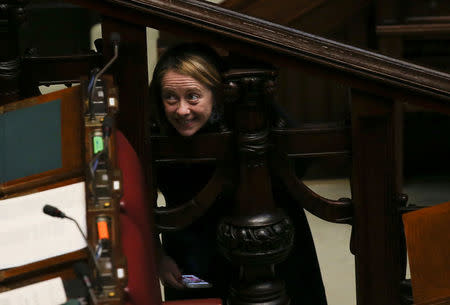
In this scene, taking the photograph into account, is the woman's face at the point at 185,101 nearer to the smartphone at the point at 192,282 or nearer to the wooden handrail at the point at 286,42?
the wooden handrail at the point at 286,42

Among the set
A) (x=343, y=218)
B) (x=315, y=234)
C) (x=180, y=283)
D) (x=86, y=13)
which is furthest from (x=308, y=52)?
(x=86, y=13)

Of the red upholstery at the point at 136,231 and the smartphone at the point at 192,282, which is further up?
the red upholstery at the point at 136,231

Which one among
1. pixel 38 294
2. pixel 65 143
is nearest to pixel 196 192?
pixel 65 143

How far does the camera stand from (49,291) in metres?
0.93

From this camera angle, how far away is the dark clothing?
1.42 metres

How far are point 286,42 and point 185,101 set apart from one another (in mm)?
259

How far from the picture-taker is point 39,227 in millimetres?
996

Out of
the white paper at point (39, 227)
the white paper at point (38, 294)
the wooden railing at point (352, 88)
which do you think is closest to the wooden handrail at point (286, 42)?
Result: the wooden railing at point (352, 88)

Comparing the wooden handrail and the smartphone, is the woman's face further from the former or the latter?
the smartphone

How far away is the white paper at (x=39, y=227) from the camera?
3.18ft

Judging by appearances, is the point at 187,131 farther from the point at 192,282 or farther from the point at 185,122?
the point at 192,282

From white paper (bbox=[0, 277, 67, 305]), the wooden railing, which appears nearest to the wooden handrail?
the wooden railing

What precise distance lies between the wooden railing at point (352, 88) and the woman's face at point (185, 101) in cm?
7

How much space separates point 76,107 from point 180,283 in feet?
1.37
